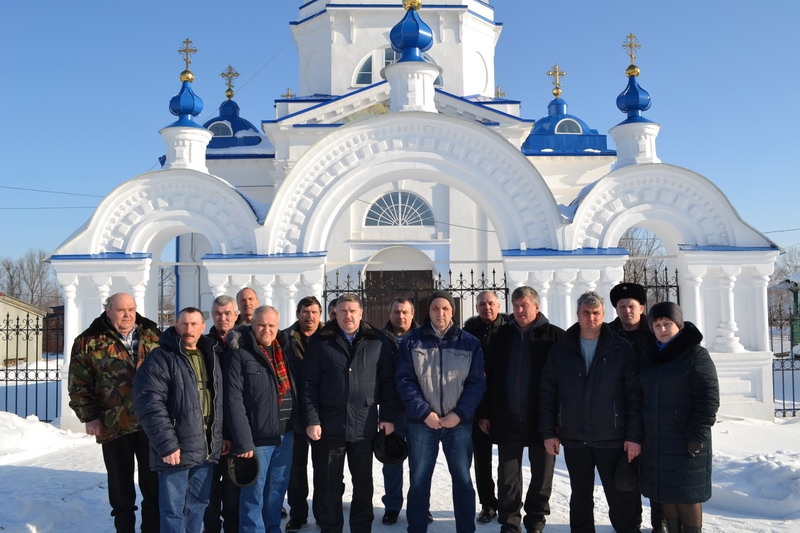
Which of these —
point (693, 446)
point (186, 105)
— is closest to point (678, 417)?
point (693, 446)

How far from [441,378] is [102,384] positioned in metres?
2.05

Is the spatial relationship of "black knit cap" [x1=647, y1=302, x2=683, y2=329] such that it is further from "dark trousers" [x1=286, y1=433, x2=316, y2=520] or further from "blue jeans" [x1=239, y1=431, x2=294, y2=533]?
"dark trousers" [x1=286, y1=433, x2=316, y2=520]

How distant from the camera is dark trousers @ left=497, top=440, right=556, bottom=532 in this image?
4453 mm

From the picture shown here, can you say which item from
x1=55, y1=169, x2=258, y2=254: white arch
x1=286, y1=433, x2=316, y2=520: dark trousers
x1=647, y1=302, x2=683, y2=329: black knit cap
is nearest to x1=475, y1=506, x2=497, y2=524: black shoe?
x1=286, y1=433, x2=316, y2=520: dark trousers

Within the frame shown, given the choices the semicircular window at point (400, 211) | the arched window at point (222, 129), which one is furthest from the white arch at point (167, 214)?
the arched window at point (222, 129)

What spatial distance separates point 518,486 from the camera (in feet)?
14.7

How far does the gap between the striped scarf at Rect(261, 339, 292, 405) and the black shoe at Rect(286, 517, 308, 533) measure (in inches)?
40.9

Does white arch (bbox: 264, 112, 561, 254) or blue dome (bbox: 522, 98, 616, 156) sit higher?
blue dome (bbox: 522, 98, 616, 156)

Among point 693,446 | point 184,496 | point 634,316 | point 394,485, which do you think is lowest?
point 394,485

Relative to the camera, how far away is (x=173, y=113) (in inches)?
406

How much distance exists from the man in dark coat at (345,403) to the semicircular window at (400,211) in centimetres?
1076

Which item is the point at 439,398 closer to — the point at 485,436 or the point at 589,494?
the point at 485,436

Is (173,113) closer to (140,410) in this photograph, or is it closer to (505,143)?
(505,143)

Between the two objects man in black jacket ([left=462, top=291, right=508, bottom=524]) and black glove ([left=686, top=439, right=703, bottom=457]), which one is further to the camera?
man in black jacket ([left=462, top=291, right=508, bottom=524])
